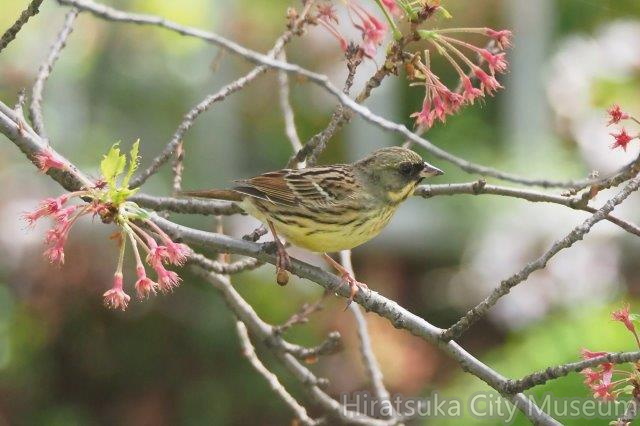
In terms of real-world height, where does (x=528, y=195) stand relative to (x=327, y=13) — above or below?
below

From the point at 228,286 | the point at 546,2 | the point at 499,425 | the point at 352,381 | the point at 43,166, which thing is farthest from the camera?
the point at 546,2

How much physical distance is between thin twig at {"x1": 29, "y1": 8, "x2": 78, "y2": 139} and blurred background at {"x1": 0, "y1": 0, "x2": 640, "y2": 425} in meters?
3.43

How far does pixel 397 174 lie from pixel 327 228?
0.32m

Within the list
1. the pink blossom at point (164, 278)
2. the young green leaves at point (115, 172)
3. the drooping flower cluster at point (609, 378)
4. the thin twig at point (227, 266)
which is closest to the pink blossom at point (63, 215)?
the young green leaves at point (115, 172)

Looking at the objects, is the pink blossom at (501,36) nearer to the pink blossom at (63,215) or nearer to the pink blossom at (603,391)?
the pink blossom at (603,391)

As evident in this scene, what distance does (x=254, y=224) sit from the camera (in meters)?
9.15

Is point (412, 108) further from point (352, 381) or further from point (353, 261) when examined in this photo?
point (352, 381)

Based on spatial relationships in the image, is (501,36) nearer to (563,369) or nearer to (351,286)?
(351,286)

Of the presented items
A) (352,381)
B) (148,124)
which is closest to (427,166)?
(352,381)

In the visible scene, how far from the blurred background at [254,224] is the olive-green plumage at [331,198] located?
8.37 ft

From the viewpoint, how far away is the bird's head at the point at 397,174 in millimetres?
3652

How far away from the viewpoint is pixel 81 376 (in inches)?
322

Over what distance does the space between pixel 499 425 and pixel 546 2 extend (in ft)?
20.1

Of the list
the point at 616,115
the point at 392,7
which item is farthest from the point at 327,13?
the point at 616,115
